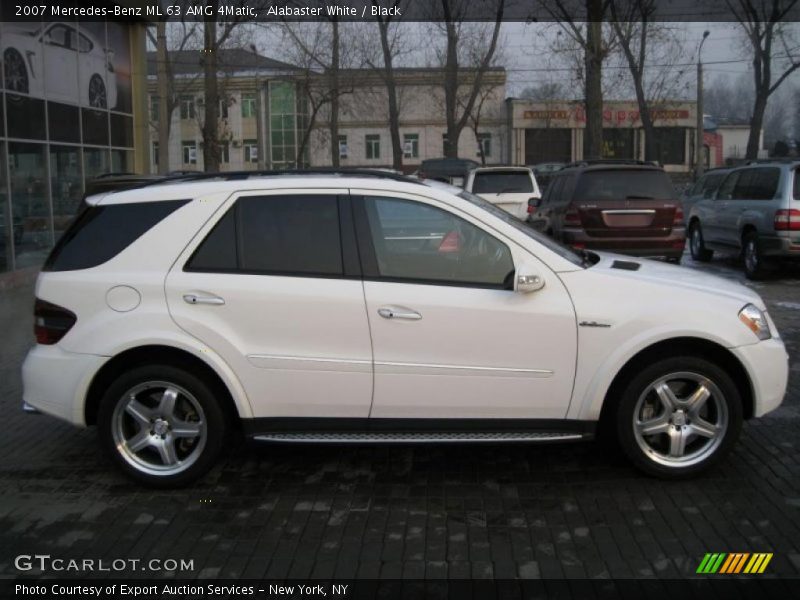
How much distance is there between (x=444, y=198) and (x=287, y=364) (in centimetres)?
128

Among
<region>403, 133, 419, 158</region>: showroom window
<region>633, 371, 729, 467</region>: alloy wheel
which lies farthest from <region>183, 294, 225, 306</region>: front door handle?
<region>403, 133, 419, 158</region>: showroom window

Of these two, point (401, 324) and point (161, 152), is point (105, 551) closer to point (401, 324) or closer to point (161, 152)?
point (401, 324)

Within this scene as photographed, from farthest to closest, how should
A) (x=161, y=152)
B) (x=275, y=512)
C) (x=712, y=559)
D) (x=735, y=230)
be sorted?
(x=161, y=152)
(x=735, y=230)
(x=275, y=512)
(x=712, y=559)

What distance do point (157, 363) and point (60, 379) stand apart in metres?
0.54

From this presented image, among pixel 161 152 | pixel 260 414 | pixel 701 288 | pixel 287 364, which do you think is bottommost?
pixel 260 414

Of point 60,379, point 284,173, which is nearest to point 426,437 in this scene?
point 284,173

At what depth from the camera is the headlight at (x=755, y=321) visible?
4.60 metres

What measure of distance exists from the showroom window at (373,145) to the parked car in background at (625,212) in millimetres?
55428

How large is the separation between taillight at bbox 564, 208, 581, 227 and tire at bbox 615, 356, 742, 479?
23.1 feet

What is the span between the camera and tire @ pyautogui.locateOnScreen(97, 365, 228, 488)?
4582 mm

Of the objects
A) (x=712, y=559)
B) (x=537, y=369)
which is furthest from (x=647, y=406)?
(x=712, y=559)

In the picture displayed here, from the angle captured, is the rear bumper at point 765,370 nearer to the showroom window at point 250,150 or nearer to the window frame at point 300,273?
the window frame at point 300,273

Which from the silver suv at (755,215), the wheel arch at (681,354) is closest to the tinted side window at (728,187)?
the silver suv at (755,215)

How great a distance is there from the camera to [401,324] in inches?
176
